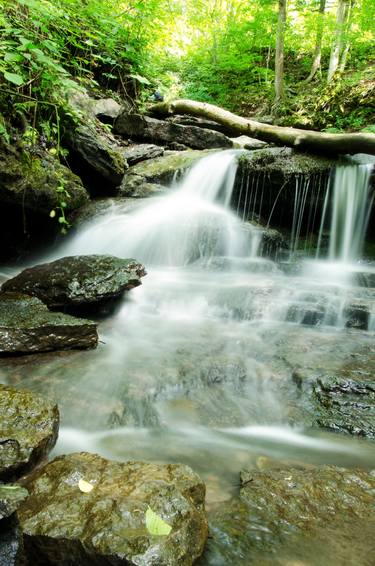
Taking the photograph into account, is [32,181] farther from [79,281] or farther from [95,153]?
[79,281]

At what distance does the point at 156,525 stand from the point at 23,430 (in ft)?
2.79

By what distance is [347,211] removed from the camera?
7633mm

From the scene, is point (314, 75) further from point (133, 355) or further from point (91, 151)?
point (133, 355)

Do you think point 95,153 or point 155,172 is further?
point 155,172

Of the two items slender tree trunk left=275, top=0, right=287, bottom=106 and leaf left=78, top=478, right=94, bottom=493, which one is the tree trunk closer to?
slender tree trunk left=275, top=0, right=287, bottom=106

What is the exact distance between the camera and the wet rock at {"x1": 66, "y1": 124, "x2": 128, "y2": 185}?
6.64 metres

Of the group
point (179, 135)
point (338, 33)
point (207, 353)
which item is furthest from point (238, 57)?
point (207, 353)

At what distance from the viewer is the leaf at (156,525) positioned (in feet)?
4.34

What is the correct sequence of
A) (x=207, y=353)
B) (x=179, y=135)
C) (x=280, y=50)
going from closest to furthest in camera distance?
(x=207, y=353) < (x=179, y=135) < (x=280, y=50)

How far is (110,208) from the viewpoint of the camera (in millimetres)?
Result: 7242

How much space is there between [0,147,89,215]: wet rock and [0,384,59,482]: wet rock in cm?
338

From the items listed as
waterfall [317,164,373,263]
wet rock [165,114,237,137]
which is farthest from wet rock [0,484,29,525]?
wet rock [165,114,237,137]

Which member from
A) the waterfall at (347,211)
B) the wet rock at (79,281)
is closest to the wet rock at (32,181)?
the wet rock at (79,281)

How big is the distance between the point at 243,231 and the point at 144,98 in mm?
6245
